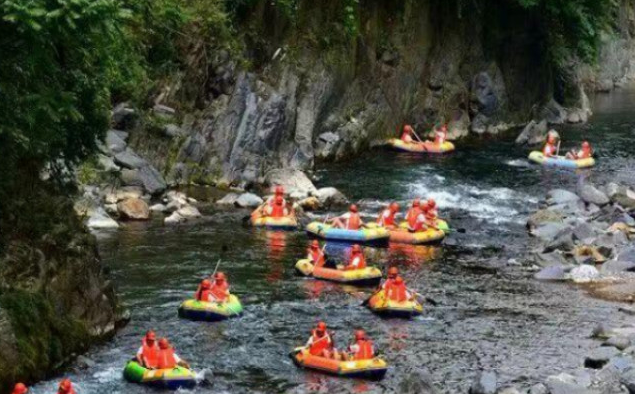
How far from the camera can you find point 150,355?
2094 cm

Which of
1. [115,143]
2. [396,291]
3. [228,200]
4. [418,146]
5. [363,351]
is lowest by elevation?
[363,351]

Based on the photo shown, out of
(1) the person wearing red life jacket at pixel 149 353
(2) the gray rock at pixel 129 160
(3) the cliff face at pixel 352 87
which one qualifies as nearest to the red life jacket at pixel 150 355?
(1) the person wearing red life jacket at pixel 149 353

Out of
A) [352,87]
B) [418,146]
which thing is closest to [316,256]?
[352,87]

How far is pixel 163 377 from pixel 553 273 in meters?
12.9

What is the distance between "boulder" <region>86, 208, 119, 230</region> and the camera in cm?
3178

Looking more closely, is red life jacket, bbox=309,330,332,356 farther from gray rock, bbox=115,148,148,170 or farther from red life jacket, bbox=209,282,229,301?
gray rock, bbox=115,148,148,170

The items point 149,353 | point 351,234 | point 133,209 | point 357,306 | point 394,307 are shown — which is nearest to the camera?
point 149,353

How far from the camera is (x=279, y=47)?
4234cm

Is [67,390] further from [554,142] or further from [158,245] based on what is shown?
[554,142]

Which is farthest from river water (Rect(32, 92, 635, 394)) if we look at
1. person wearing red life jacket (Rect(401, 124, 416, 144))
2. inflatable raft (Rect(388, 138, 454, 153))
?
person wearing red life jacket (Rect(401, 124, 416, 144))

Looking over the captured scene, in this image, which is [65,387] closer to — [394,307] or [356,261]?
[394,307]

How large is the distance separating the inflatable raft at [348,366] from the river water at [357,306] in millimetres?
172

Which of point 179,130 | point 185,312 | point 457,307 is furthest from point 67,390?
point 179,130

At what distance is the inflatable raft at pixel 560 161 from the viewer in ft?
149
